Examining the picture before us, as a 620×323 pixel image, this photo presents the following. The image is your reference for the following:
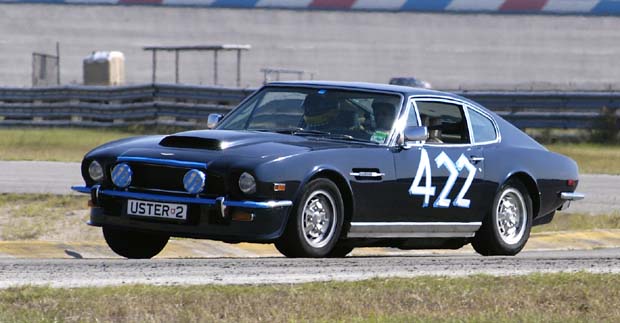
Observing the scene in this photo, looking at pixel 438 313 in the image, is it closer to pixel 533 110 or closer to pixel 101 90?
pixel 533 110

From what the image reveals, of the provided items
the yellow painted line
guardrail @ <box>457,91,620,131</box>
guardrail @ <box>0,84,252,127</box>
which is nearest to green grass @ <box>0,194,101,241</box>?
the yellow painted line

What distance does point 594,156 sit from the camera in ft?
78.1

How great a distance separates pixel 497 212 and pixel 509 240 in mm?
265

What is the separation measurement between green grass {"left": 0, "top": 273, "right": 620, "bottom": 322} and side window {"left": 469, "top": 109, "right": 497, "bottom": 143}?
320 centimetres

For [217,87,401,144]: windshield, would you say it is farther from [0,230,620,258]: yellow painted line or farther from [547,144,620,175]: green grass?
[547,144,620,175]: green grass

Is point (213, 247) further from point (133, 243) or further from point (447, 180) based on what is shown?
point (447, 180)

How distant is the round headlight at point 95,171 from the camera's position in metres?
9.09

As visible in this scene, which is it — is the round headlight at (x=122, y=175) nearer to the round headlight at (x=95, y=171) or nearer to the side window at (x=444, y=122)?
the round headlight at (x=95, y=171)

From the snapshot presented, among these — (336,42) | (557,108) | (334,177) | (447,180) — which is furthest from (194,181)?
(336,42)

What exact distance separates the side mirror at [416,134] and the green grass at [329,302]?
2.25m

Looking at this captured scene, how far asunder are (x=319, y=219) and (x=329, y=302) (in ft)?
7.96

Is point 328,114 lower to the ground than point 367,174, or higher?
higher

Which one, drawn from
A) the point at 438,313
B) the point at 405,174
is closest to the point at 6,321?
the point at 438,313

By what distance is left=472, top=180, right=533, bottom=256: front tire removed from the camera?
33.7ft
